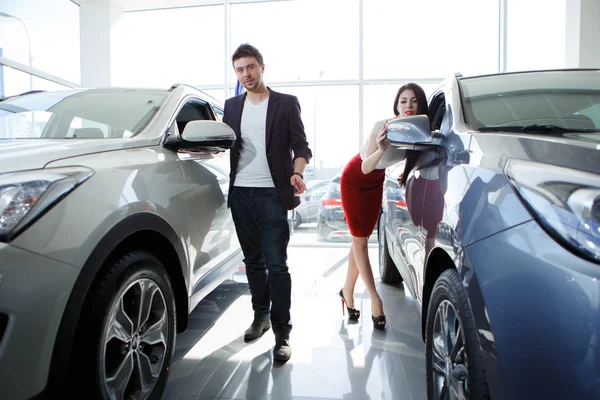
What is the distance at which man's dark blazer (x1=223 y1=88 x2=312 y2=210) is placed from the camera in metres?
2.02

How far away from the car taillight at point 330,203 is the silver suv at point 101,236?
359 cm

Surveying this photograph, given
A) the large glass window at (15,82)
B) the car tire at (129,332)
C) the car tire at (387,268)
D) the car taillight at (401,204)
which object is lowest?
the car tire at (387,268)

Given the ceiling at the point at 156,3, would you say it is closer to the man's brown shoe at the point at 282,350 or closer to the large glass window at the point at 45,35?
the large glass window at the point at 45,35

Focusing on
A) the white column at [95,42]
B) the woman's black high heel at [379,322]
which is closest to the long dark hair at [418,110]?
the woman's black high heel at [379,322]

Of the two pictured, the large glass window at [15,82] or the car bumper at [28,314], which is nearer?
the car bumper at [28,314]

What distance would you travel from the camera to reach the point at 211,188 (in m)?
2.07

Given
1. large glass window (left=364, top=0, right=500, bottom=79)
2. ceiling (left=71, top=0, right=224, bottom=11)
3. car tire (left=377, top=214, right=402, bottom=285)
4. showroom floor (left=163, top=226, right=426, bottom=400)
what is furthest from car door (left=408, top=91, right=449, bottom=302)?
ceiling (left=71, top=0, right=224, bottom=11)

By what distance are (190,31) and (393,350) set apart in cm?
586

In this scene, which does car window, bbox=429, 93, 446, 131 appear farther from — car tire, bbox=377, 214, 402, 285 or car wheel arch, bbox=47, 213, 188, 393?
car wheel arch, bbox=47, 213, 188, 393

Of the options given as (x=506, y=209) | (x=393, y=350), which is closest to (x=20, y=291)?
(x=506, y=209)

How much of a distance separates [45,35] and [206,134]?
5728 mm

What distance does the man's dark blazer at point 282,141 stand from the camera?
6.62 ft

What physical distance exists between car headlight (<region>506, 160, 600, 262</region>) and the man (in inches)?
48.9

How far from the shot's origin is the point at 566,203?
0.75m
